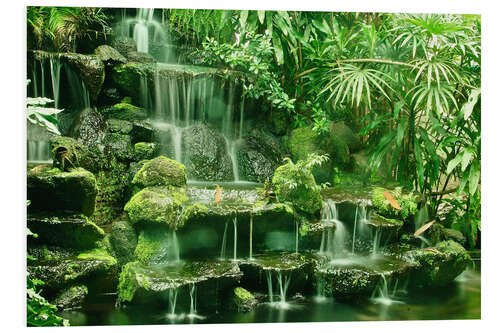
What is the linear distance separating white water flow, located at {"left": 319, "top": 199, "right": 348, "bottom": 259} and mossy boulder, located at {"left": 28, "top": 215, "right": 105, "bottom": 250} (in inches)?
73.1

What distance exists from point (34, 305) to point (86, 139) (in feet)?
6.27

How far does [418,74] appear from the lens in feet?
11.6

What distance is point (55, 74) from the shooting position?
411cm

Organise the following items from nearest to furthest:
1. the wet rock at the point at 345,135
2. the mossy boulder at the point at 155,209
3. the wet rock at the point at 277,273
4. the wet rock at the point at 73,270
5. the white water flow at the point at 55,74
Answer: the wet rock at the point at 73,270
the wet rock at the point at 277,273
the mossy boulder at the point at 155,209
the wet rock at the point at 345,135
the white water flow at the point at 55,74

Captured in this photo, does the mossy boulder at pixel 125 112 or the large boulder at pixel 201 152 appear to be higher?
the mossy boulder at pixel 125 112

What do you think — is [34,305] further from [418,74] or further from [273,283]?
[418,74]

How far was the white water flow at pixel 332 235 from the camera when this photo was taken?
11.9 ft

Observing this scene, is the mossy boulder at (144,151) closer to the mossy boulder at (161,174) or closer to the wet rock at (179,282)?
the mossy boulder at (161,174)

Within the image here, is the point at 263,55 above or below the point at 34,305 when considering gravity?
above

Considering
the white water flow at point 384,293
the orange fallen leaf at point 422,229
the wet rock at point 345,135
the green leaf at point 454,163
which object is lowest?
the white water flow at point 384,293

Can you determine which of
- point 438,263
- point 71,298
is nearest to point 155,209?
point 71,298

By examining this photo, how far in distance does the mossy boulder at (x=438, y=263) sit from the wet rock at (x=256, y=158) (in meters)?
1.52

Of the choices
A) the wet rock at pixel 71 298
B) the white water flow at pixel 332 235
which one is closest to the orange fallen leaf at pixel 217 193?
the white water flow at pixel 332 235
